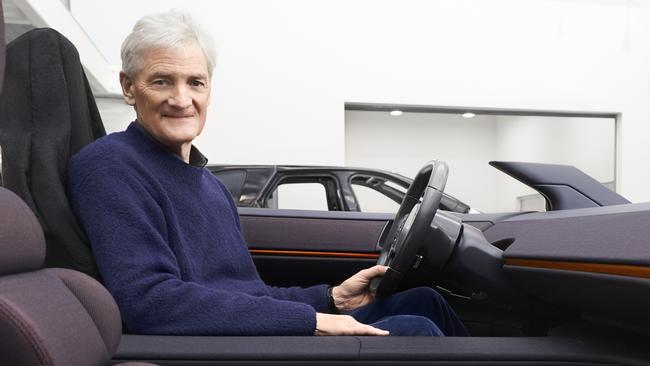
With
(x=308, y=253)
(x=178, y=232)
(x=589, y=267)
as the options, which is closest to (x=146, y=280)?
(x=178, y=232)

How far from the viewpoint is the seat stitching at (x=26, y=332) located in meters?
0.65

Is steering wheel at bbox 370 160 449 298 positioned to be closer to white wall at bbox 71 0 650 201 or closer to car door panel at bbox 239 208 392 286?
car door panel at bbox 239 208 392 286

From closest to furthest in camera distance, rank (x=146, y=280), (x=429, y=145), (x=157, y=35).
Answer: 1. (x=146, y=280)
2. (x=157, y=35)
3. (x=429, y=145)

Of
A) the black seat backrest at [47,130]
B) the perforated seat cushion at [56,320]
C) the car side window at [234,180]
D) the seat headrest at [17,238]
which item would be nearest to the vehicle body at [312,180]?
the car side window at [234,180]

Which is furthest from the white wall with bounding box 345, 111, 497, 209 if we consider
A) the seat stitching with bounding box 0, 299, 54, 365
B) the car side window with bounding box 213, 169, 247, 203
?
the seat stitching with bounding box 0, 299, 54, 365

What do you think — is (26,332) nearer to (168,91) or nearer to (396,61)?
(168,91)

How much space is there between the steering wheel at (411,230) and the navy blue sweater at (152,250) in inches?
12.4

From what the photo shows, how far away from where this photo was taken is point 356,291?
152 cm

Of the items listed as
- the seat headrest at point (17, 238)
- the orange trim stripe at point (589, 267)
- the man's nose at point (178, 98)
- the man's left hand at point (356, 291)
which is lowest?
the man's left hand at point (356, 291)

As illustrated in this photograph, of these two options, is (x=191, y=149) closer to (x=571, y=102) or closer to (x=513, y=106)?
(x=513, y=106)

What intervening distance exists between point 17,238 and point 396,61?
258 inches

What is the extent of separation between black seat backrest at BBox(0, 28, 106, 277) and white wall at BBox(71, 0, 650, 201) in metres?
5.26

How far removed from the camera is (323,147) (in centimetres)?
667

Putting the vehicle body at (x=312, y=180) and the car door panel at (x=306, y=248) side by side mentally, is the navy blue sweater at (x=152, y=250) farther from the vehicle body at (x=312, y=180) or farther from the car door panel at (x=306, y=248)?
the vehicle body at (x=312, y=180)
